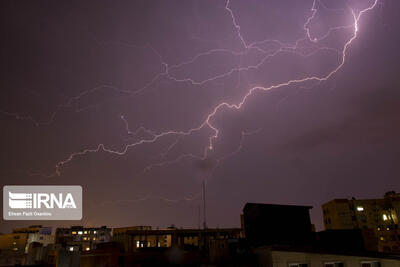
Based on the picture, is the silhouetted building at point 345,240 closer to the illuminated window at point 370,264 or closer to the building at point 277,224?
the building at point 277,224

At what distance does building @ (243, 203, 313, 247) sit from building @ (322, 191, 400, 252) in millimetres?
32113

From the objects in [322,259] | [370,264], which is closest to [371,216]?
[370,264]

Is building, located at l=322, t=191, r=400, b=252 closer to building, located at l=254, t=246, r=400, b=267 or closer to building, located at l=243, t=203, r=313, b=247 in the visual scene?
building, located at l=243, t=203, r=313, b=247

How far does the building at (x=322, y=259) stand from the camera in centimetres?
1343

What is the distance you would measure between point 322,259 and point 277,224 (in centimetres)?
978

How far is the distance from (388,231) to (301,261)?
46.2m

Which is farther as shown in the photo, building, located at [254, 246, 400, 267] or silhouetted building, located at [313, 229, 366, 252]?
silhouetted building, located at [313, 229, 366, 252]

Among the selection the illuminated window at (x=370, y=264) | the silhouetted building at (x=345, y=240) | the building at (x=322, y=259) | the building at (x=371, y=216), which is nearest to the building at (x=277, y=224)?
the silhouetted building at (x=345, y=240)

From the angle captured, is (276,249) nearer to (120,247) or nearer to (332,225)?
(120,247)

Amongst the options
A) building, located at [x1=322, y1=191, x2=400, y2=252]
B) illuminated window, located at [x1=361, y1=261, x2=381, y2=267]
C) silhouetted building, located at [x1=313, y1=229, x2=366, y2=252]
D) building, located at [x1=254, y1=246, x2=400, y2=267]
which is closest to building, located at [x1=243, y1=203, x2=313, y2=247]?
silhouetted building, located at [x1=313, y1=229, x2=366, y2=252]

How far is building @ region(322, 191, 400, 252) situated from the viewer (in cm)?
4856

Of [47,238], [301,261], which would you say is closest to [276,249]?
[301,261]

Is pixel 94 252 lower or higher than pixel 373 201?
lower

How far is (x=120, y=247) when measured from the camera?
26.3 m
